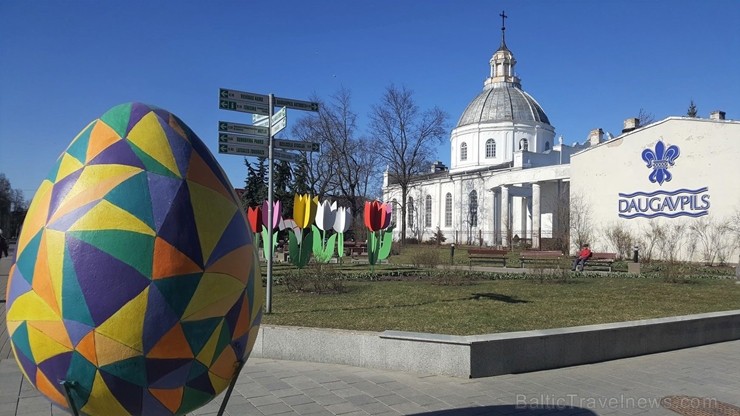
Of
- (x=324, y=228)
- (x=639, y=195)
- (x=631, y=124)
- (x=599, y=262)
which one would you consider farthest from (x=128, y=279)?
(x=631, y=124)

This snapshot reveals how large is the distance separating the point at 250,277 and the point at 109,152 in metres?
1.01

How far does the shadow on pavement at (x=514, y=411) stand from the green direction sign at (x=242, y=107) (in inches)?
234

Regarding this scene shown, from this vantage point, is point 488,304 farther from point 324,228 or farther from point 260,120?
point 324,228

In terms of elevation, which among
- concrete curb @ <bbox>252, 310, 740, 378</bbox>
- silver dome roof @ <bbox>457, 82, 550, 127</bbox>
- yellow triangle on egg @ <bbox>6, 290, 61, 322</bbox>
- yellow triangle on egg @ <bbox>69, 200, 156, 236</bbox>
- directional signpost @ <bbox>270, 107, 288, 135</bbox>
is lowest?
concrete curb @ <bbox>252, 310, 740, 378</bbox>

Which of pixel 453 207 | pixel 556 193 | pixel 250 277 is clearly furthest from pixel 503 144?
pixel 250 277

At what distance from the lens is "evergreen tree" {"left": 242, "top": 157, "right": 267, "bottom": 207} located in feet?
139

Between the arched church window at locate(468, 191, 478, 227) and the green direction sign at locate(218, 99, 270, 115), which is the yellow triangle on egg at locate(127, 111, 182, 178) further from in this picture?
the arched church window at locate(468, 191, 478, 227)

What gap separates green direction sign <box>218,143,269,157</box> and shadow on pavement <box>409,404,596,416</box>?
5808mm

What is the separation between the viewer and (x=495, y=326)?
8.73m

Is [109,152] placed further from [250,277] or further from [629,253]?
[629,253]

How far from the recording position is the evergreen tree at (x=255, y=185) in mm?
42500

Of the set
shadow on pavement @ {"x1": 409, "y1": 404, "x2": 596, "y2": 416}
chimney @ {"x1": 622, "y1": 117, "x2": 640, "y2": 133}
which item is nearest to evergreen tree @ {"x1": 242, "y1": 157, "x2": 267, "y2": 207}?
chimney @ {"x1": 622, "y1": 117, "x2": 640, "y2": 133}

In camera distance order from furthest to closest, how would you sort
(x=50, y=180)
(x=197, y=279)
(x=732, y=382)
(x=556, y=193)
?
(x=556, y=193)
(x=732, y=382)
(x=50, y=180)
(x=197, y=279)

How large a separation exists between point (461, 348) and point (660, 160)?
33.1 m
